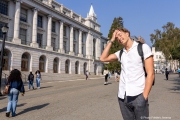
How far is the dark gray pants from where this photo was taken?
2.28 metres

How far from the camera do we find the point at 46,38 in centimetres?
3956

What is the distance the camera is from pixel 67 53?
1833 inches

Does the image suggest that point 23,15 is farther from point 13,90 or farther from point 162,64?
point 162,64

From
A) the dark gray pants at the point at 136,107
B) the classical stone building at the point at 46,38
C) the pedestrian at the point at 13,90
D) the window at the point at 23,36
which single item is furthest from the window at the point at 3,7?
the dark gray pants at the point at 136,107

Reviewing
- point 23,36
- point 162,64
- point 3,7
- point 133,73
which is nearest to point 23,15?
point 23,36

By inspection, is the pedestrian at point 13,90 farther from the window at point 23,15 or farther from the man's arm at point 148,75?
the window at point 23,15

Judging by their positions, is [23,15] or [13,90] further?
[23,15]

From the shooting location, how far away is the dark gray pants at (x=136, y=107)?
89.7 inches

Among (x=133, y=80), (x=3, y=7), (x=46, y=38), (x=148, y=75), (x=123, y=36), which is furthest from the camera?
(x=46, y=38)

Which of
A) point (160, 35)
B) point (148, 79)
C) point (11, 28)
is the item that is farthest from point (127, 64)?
point (160, 35)

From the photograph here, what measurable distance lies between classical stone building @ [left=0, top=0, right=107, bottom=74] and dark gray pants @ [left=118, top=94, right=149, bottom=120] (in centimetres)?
2946

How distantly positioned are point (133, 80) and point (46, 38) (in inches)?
1532

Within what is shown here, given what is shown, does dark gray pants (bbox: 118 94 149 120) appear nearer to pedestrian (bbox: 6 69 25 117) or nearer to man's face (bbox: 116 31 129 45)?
man's face (bbox: 116 31 129 45)

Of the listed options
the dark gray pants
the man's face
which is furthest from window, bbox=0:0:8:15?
the dark gray pants
